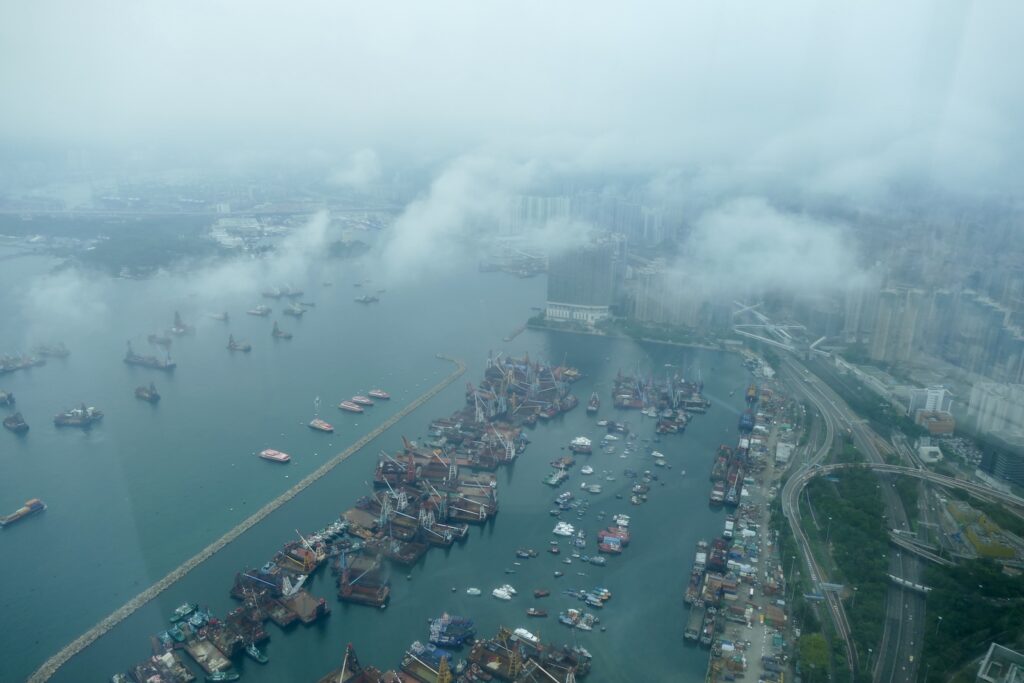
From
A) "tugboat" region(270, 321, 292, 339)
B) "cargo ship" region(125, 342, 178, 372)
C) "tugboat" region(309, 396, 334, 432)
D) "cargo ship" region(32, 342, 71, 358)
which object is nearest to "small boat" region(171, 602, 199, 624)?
"tugboat" region(309, 396, 334, 432)

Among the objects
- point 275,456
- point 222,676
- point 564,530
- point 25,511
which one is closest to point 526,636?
point 564,530

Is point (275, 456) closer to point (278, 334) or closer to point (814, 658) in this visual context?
point (278, 334)

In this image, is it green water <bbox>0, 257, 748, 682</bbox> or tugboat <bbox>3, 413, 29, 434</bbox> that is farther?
tugboat <bbox>3, 413, 29, 434</bbox>

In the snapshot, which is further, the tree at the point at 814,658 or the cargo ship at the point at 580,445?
the cargo ship at the point at 580,445

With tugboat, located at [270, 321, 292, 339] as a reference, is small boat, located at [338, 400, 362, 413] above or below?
above

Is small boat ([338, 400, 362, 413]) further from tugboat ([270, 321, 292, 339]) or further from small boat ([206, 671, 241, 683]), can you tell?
small boat ([206, 671, 241, 683])

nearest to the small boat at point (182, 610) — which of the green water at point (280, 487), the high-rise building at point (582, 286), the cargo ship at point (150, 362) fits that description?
the green water at point (280, 487)

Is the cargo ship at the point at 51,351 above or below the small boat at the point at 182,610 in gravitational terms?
below

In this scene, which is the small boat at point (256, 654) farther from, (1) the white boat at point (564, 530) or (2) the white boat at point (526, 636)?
(1) the white boat at point (564, 530)
